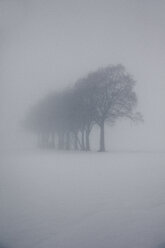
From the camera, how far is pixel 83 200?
160 centimetres

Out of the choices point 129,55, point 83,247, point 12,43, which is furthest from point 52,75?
point 83,247

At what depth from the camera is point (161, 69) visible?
1.72 meters

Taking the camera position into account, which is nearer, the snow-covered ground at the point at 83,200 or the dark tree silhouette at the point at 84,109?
the snow-covered ground at the point at 83,200

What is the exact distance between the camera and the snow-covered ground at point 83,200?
1419 millimetres

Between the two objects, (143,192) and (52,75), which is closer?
(143,192)

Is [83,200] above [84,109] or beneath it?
beneath

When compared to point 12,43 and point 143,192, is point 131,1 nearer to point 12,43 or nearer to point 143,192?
point 12,43

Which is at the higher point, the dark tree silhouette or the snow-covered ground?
the dark tree silhouette

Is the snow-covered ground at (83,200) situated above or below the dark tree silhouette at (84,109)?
below

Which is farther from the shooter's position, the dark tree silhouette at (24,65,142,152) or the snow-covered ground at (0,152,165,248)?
the dark tree silhouette at (24,65,142,152)

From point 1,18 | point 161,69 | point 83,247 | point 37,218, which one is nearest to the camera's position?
point 83,247

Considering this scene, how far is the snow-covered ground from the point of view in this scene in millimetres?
1419

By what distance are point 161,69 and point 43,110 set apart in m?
0.80

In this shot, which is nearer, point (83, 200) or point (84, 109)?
point (83, 200)
